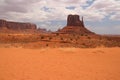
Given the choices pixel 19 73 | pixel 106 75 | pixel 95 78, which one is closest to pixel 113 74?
pixel 106 75

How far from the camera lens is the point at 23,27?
13550 cm

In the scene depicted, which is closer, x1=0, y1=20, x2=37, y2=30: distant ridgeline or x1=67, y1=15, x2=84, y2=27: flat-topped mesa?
x1=67, y1=15, x2=84, y2=27: flat-topped mesa

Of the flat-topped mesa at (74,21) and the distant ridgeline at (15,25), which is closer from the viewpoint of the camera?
the flat-topped mesa at (74,21)

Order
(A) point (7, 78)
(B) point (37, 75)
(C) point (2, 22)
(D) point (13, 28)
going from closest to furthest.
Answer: (A) point (7, 78) < (B) point (37, 75) < (C) point (2, 22) < (D) point (13, 28)

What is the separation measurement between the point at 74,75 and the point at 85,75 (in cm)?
50

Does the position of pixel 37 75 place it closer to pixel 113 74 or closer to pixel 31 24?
pixel 113 74

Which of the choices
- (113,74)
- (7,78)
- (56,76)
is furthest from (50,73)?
(113,74)

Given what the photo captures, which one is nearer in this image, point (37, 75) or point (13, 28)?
point (37, 75)

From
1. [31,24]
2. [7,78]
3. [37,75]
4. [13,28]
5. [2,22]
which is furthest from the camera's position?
[31,24]

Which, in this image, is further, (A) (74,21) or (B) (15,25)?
(B) (15,25)

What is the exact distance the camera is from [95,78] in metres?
8.31

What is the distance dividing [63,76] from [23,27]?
130m

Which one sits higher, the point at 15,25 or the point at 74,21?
the point at 74,21

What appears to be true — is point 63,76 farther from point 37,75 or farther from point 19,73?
point 19,73
